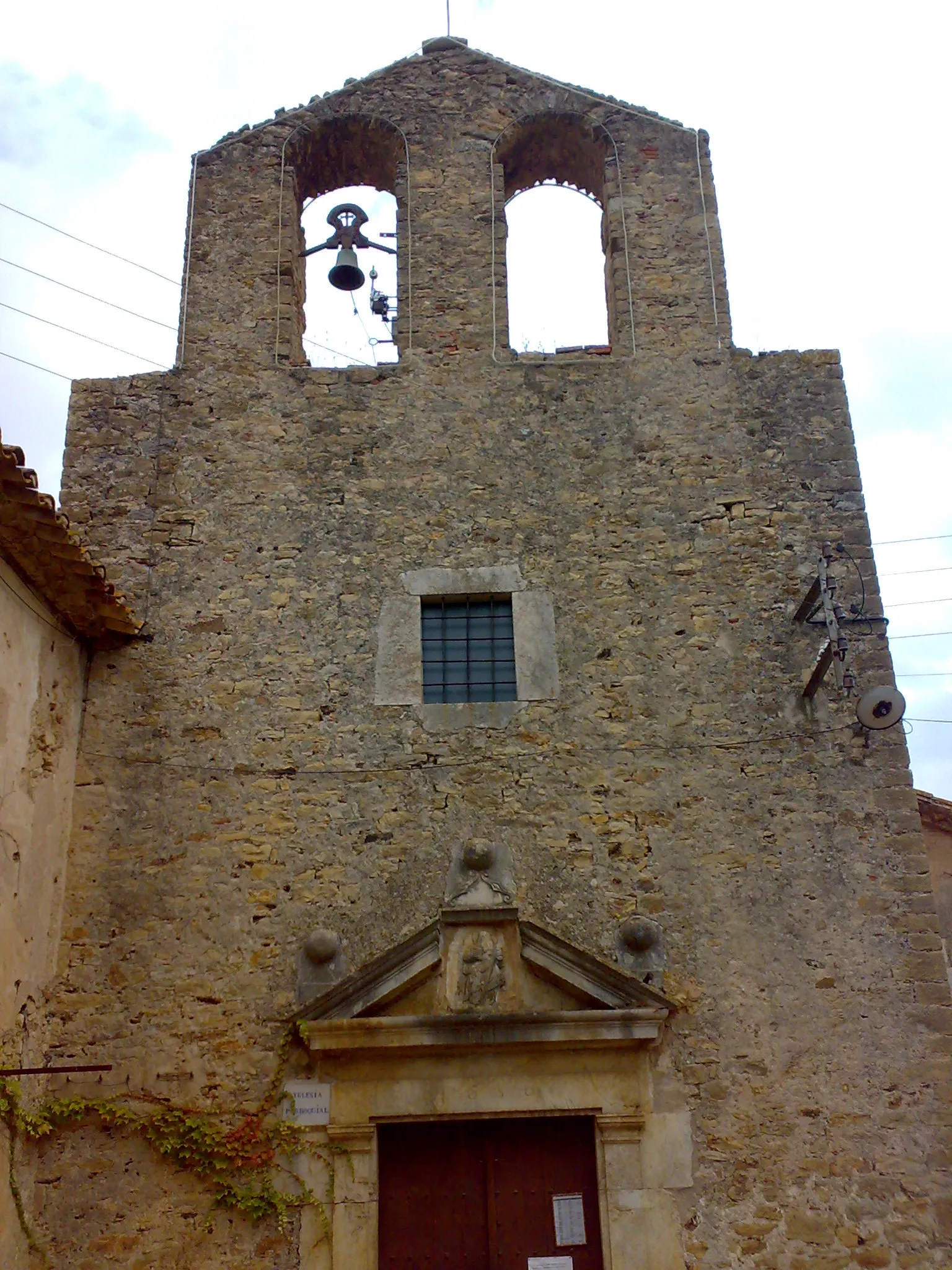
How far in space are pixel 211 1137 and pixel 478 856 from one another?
2.03m

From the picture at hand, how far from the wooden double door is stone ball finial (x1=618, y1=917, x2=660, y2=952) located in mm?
935

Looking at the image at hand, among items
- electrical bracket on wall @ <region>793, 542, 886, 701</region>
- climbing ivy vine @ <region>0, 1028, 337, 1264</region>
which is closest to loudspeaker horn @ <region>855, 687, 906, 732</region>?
electrical bracket on wall @ <region>793, 542, 886, 701</region>

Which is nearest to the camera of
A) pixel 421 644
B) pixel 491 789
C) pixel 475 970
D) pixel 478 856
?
pixel 475 970

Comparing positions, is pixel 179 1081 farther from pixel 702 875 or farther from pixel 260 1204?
pixel 702 875

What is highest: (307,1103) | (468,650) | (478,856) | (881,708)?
(468,650)

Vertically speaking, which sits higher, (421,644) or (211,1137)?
(421,644)

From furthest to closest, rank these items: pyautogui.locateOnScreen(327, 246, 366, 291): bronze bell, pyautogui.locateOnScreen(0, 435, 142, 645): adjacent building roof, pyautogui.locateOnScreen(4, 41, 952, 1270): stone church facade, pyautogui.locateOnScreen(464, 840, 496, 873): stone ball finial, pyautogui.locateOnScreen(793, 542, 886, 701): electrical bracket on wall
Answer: pyautogui.locateOnScreen(327, 246, 366, 291): bronze bell, pyautogui.locateOnScreen(793, 542, 886, 701): electrical bracket on wall, pyautogui.locateOnScreen(464, 840, 496, 873): stone ball finial, pyautogui.locateOnScreen(4, 41, 952, 1270): stone church facade, pyautogui.locateOnScreen(0, 435, 142, 645): adjacent building roof

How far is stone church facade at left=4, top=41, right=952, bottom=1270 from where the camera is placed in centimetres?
584

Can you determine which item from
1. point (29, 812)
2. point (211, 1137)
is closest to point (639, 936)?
point (211, 1137)

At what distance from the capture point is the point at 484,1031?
19.5 feet

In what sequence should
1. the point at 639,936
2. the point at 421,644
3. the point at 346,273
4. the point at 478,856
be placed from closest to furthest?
the point at 639,936 < the point at 478,856 < the point at 421,644 < the point at 346,273

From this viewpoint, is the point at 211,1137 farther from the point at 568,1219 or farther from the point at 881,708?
the point at 881,708

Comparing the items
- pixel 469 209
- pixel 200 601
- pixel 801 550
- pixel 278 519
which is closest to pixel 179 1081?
pixel 200 601

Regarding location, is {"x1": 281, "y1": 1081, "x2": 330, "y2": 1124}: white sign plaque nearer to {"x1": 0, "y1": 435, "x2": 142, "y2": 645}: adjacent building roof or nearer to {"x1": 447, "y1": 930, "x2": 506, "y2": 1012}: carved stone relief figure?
{"x1": 447, "y1": 930, "x2": 506, "y2": 1012}: carved stone relief figure
